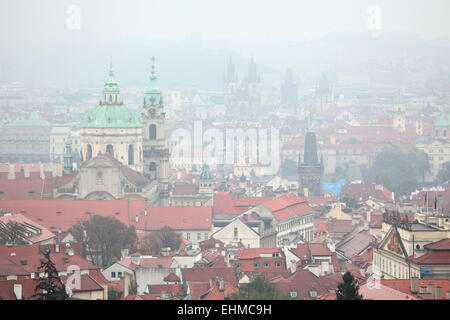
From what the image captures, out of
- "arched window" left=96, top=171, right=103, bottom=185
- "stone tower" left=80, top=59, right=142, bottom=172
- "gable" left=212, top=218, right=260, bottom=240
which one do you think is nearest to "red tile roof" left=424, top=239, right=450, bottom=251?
"gable" left=212, top=218, right=260, bottom=240

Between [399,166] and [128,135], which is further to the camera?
[399,166]

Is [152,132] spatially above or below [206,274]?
below

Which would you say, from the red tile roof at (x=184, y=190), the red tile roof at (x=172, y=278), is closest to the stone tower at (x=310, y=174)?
the red tile roof at (x=184, y=190)

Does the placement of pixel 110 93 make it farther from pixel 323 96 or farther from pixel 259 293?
pixel 323 96

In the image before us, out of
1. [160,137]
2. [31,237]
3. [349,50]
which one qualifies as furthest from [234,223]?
[349,50]

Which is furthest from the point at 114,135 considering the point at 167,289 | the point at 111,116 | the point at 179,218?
the point at 167,289

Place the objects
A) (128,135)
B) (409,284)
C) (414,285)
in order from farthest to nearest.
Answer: (128,135), (409,284), (414,285)

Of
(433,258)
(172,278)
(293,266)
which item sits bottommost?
(293,266)
